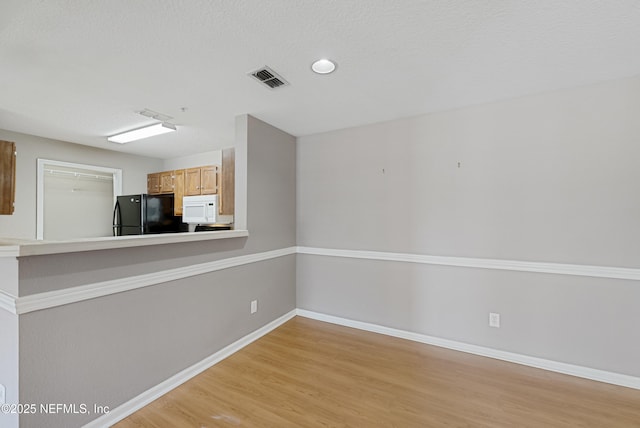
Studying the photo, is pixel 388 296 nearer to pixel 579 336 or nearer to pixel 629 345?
pixel 579 336

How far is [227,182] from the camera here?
13.0ft

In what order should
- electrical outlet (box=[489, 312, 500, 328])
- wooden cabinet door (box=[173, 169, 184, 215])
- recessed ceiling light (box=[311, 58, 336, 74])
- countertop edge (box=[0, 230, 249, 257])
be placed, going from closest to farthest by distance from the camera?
countertop edge (box=[0, 230, 249, 257])
recessed ceiling light (box=[311, 58, 336, 74])
electrical outlet (box=[489, 312, 500, 328])
wooden cabinet door (box=[173, 169, 184, 215])

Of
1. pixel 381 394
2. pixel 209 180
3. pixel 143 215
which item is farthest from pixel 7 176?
pixel 381 394

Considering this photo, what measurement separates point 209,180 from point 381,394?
3.77 meters

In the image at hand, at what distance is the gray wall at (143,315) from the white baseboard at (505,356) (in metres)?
1.08

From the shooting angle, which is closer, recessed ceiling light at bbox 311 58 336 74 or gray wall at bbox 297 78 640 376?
recessed ceiling light at bbox 311 58 336 74

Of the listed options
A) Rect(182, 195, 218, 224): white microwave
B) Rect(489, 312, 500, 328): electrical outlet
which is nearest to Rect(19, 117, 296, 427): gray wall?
Rect(182, 195, 218, 224): white microwave

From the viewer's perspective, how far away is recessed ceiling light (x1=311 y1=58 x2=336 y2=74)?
186 cm

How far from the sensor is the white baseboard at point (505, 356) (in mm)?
2080

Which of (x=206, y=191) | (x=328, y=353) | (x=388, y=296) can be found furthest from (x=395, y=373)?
(x=206, y=191)

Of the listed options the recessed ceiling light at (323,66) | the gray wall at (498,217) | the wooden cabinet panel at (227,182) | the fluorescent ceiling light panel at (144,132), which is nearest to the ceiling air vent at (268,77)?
the recessed ceiling light at (323,66)

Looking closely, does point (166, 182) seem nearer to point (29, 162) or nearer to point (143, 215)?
point (143, 215)

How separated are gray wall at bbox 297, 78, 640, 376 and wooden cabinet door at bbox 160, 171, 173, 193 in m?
2.96

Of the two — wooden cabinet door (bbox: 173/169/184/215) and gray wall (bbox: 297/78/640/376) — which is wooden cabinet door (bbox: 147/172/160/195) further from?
gray wall (bbox: 297/78/640/376)
